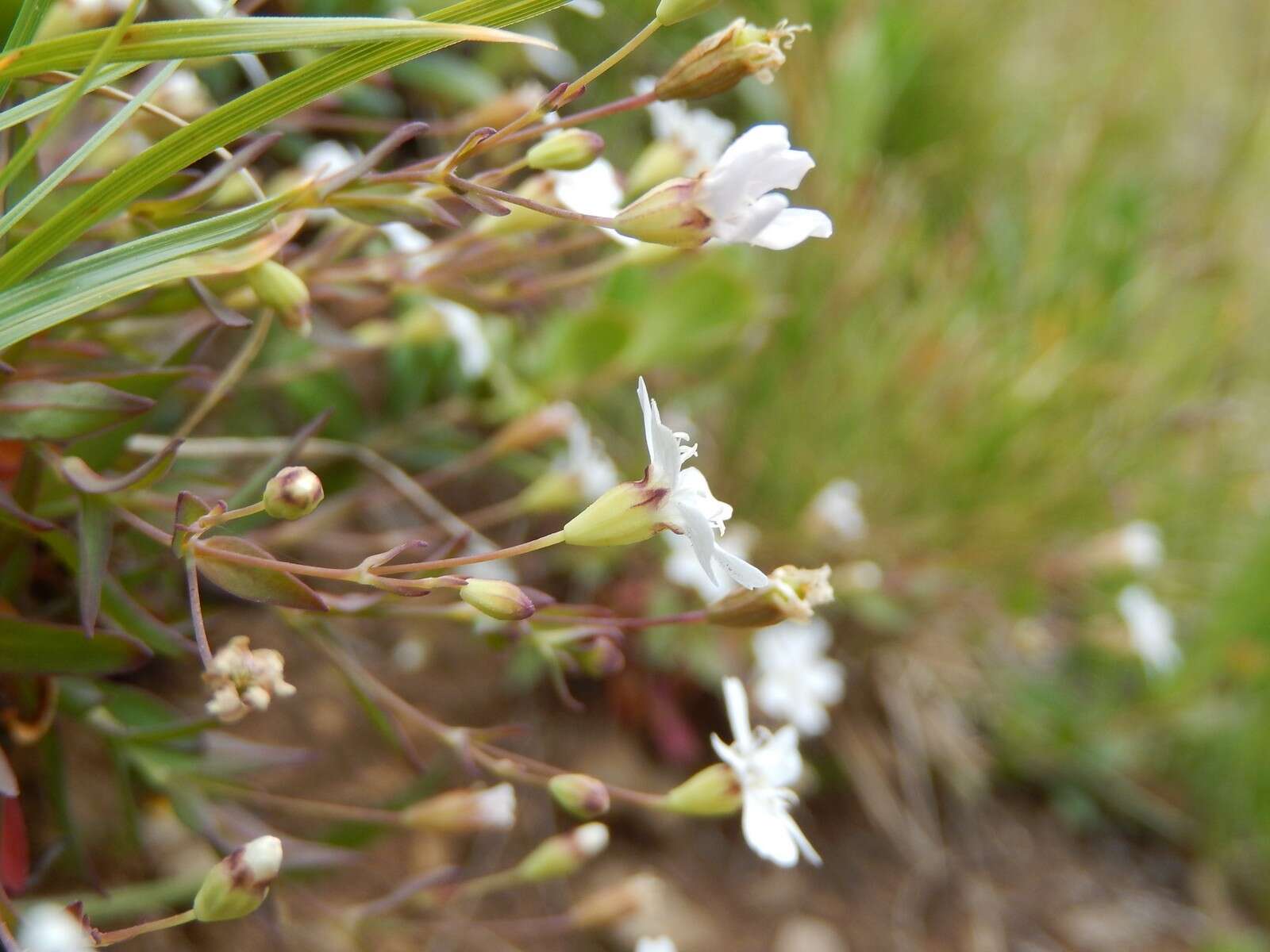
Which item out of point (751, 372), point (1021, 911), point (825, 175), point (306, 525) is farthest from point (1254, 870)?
point (306, 525)

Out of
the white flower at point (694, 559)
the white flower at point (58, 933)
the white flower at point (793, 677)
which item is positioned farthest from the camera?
the white flower at point (793, 677)

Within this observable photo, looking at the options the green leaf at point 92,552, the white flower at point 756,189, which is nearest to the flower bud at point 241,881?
the green leaf at point 92,552

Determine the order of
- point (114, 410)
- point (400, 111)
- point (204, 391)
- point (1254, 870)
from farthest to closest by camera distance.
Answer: point (1254, 870) < point (400, 111) < point (204, 391) < point (114, 410)

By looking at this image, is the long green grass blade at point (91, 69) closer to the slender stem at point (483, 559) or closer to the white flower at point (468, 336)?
the slender stem at point (483, 559)

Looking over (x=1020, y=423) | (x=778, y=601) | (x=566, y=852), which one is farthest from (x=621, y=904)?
(x=1020, y=423)

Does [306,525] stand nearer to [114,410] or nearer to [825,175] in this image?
[114,410]

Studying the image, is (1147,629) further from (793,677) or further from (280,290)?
(280,290)
